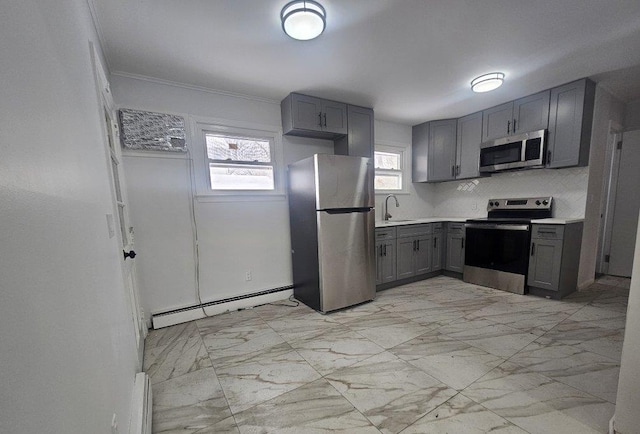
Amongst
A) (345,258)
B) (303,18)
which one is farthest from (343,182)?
(303,18)

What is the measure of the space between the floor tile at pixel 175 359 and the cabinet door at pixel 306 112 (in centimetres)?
256

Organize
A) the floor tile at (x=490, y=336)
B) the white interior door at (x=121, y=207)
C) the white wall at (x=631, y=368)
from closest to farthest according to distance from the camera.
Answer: the white wall at (x=631, y=368), the white interior door at (x=121, y=207), the floor tile at (x=490, y=336)

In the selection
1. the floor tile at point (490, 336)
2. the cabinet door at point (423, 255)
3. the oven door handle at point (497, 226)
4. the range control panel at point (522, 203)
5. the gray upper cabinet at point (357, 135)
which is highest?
the gray upper cabinet at point (357, 135)

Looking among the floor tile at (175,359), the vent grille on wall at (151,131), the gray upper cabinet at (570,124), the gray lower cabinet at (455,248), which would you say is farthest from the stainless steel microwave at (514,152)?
the floor tile at (175,359)

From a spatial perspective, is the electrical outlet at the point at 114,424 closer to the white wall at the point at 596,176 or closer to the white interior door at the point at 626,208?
the white wall at the point at 596,176

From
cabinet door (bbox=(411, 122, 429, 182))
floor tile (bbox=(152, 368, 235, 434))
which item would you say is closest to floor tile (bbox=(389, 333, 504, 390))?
floor tile (bbox=(152, 368, 235, 434))

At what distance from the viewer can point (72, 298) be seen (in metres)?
0.70

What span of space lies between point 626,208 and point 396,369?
4391 mm

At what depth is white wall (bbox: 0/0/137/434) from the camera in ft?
1.42

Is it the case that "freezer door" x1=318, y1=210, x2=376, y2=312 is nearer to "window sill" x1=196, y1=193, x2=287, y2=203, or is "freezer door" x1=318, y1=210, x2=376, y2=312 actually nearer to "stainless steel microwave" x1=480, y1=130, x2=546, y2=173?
"window sill" x1=196, y1=193, x2=287, y2=203

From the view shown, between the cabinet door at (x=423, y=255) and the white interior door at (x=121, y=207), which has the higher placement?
the white interior door at (x=121, y=207)

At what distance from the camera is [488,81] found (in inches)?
104

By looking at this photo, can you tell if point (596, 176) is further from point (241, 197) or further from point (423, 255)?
point (241, 197)

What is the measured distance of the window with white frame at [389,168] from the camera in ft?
13.9
